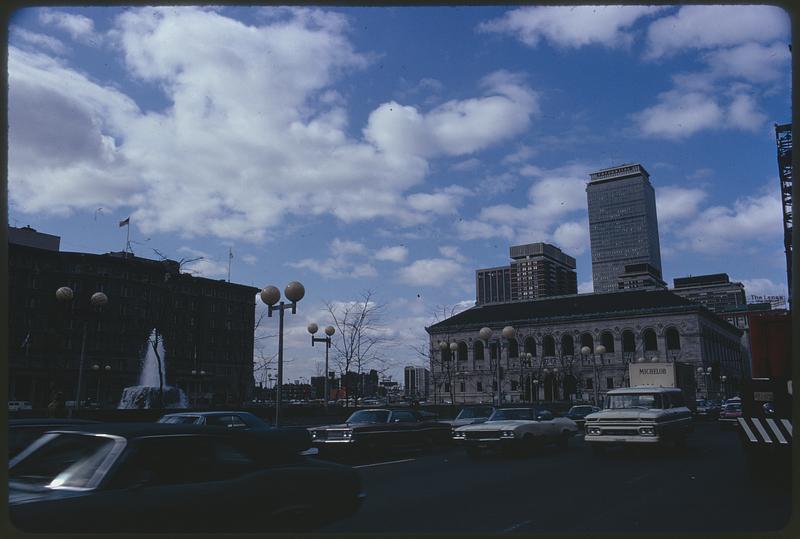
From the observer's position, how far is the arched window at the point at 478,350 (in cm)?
9156

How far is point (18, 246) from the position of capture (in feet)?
252

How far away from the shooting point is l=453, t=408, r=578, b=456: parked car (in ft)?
54.9

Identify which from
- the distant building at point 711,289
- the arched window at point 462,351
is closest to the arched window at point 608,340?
the arched window at point 462,351

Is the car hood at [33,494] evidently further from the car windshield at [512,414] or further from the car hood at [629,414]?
the car windshield at [512,414]

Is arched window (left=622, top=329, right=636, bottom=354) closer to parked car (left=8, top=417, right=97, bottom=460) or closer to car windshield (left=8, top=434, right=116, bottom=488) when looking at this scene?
parked car (left=8, top=417, right=97, bottom=460)

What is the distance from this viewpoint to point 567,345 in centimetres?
8556

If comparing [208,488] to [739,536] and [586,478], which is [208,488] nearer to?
[739,536]

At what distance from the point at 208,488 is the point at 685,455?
15.1 m

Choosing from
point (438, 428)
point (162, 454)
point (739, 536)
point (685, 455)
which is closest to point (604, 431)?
point (685, 455)

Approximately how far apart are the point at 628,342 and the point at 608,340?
104 inches

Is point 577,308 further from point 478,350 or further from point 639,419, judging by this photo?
point 639,419

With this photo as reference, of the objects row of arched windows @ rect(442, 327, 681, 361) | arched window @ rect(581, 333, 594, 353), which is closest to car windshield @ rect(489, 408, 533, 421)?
row of arched windows @ rect(442, 327, 681, 361)

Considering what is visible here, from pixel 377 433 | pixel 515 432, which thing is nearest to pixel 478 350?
pixel 377 433

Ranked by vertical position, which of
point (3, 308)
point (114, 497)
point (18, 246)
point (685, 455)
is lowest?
point (685, 455)
